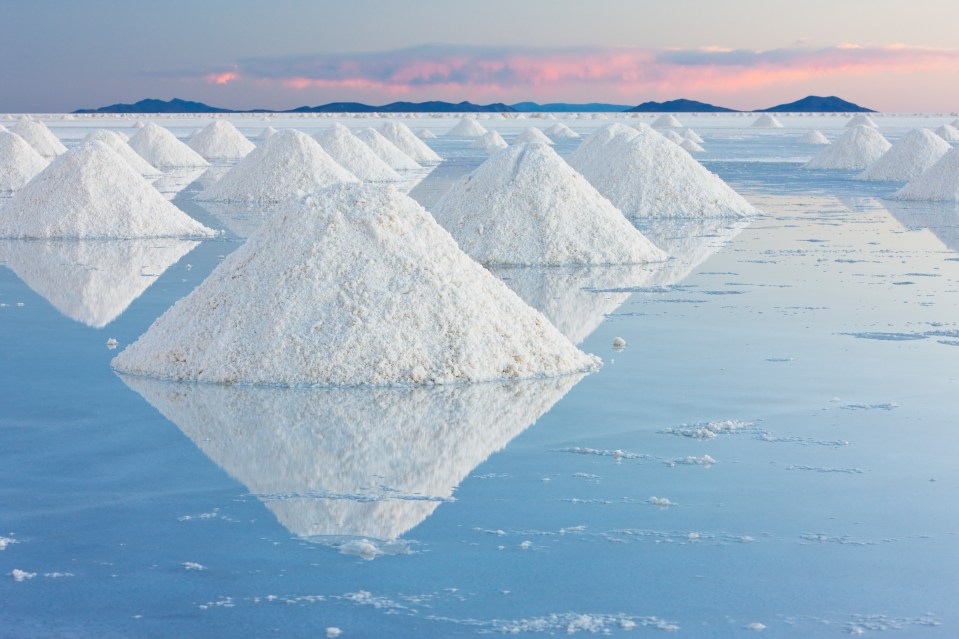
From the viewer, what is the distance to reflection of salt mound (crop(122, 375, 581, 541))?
514 cm

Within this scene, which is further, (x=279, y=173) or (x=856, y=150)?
(x=856, y=150)

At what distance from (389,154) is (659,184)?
1362 cm

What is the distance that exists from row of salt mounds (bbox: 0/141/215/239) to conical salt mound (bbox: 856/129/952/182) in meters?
16.9

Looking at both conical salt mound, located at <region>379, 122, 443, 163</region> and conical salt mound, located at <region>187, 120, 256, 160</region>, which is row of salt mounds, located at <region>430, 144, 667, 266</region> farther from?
Result: conical salt mound, located at <region>187, 120, 256, 160</region>

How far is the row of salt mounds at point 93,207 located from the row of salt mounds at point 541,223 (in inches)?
173

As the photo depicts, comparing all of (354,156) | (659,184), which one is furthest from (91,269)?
(354,156)

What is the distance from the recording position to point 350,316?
7488 mm

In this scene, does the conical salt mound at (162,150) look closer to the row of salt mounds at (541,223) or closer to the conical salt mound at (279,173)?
the conical salt mound at (279,173)

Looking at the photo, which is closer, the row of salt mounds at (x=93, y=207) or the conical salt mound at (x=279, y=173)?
the row of salt mounds at (x=93, y=207)

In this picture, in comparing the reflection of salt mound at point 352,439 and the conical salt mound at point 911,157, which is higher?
the conical salt mound at point 911,157

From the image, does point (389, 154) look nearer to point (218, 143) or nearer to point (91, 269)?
point (218, 143)

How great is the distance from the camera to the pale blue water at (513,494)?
160 inches

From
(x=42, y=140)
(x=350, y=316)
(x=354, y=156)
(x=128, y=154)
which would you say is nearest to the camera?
(x=350, y=316)

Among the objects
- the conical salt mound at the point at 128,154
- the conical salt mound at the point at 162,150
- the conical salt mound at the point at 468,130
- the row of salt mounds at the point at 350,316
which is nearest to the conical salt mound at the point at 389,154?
the conical salt mound at the point at 162,150
